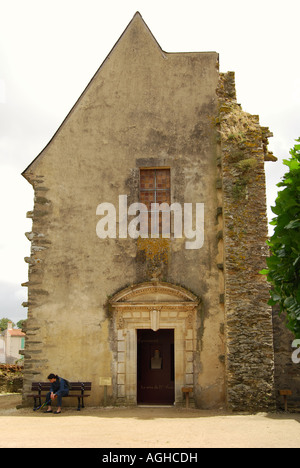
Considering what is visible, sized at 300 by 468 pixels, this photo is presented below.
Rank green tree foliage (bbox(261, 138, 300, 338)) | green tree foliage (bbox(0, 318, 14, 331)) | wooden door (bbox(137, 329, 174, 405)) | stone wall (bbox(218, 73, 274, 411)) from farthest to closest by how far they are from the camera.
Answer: green tree foliage (bbox(0, 318, 14, 331))
wooden door (bbox(137, 329, 174, 405))
stone wall (bbox(218, 73, 274, 411))
green tree foliage (bbox(261, 138, 300, 338))

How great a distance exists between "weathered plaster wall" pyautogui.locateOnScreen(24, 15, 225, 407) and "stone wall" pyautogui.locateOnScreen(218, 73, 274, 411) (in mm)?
588

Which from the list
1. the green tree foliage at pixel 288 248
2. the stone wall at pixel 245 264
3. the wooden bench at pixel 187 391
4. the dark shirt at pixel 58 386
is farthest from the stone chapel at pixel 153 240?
the green tree foliage at pixel 288 248

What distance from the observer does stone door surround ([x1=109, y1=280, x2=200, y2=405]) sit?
39.9 ft

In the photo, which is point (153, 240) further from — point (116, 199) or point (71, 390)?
point (71, 390)

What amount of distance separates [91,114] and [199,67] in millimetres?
2898

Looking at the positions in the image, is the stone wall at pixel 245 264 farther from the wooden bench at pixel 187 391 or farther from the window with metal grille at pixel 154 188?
the window with metal grille at pixel 154 188

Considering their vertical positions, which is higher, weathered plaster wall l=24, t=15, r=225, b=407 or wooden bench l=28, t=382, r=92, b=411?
weathered plaster wall l=24, t=15, r=225, b=407

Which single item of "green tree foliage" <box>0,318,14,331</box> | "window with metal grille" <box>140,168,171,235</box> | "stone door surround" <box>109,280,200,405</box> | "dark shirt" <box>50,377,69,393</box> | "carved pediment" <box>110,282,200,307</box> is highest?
"window with metal grille" <box>140,168,171,235</box>

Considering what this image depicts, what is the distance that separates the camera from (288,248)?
6.67m

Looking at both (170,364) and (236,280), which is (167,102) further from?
(170,364)

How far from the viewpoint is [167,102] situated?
530 inches

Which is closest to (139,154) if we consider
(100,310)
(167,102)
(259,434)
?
(167,102)

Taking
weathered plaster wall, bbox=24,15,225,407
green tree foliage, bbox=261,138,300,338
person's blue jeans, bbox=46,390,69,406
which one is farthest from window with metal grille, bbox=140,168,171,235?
green tree foliage, bbox=261,138,300,338

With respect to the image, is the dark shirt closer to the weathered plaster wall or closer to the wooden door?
the weathered plaster wall
